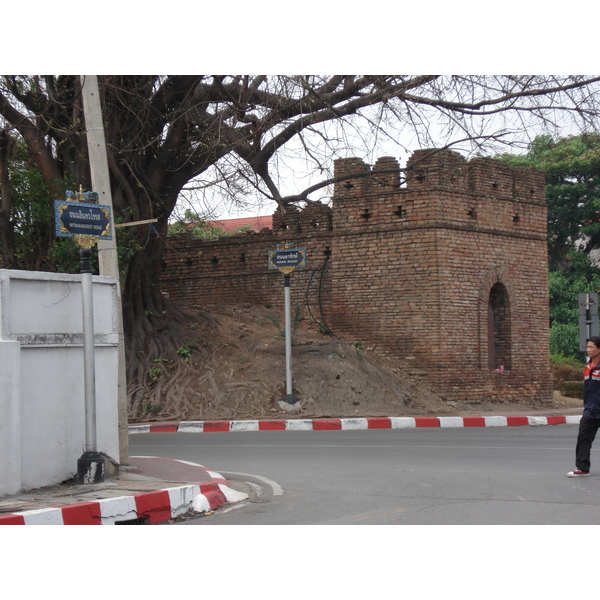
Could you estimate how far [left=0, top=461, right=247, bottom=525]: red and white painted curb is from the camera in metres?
6.45

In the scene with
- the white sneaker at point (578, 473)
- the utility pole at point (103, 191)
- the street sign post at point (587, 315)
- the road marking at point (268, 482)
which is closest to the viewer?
the road marking at point (268, 482)

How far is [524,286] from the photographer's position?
19609mm

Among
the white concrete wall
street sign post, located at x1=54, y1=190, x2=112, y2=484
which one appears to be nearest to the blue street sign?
street sign post, located at x1=54, y1=190, x2=112, y2=484

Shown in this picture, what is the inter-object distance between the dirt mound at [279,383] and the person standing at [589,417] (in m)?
7.31

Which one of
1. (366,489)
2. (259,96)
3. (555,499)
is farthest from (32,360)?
(259,96)

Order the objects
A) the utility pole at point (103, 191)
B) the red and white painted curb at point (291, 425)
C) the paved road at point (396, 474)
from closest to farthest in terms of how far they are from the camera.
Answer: the paved road at point (396, 474), the utility pole at point (103, 191), the red and white painted curb at point (291, 425)

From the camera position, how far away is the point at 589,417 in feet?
30.0

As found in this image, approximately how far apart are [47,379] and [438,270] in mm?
11023

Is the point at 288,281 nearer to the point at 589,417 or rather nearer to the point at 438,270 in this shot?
the point at 438,270

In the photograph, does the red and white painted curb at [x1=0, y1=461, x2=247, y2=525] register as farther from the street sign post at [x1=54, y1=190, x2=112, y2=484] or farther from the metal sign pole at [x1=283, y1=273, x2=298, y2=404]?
the metal sign pole at [x1=283, y1=273, x2=298, y2=404]

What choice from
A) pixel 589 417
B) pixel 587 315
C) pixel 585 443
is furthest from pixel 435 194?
pixel 585 443

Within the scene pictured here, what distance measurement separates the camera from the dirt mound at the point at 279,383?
1634 centimetres

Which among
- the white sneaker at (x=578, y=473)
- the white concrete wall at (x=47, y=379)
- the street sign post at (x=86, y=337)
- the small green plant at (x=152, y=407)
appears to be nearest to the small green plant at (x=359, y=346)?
the small green plant at (x=152, y=407)

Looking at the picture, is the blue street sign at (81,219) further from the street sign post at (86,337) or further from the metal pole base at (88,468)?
the metal pole base at (88,468)
